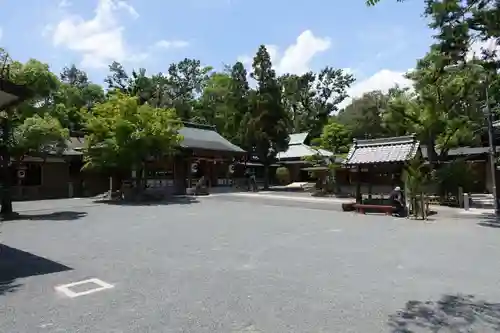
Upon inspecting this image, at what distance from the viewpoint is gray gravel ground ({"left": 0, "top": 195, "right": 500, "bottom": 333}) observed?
15.4 feet

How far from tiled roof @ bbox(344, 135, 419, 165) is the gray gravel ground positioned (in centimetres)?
471

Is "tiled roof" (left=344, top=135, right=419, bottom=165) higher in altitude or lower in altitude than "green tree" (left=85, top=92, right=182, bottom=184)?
lower

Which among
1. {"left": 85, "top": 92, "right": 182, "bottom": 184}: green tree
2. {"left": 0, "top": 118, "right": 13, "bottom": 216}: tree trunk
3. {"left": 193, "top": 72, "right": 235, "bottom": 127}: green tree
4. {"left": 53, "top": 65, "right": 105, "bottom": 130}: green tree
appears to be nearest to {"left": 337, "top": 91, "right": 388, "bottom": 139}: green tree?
{"left": 193, "top": 72, "right": 235, "bottom": 127}: green tree

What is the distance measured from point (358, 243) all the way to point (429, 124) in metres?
13.9

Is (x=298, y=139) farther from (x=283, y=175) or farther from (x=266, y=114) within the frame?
(x=266, y=114)

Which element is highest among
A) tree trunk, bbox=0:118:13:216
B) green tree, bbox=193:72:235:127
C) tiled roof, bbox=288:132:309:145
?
green tree, bbox=193:72:235:127

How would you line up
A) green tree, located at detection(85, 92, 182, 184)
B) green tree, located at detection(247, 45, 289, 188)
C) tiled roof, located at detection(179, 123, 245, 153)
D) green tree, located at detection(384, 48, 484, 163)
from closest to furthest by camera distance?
green tree, located at detection(384, 48, 484, 163) → green tree, located at detection(85, 92, 182, 184) → tiled roof, located at detection(179, 123, 245, 153) → green tree, located at detection(247, 45, 289, 188)

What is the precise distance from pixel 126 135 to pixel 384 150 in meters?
Result: 13.1

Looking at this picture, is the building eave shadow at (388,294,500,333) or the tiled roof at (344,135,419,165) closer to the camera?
the building eave shadow at (388,294,500,333)

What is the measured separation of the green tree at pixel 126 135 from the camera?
67.5 feet

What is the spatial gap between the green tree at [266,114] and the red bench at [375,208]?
16.0 m

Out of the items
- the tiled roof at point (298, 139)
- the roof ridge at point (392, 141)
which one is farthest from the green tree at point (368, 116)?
the roof ridge at point (392, 141)

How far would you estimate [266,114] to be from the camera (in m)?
32.8

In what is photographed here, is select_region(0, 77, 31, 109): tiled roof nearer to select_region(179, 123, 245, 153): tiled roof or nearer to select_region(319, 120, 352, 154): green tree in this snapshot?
select_region(179, 123, 245, 153): tiled roof
